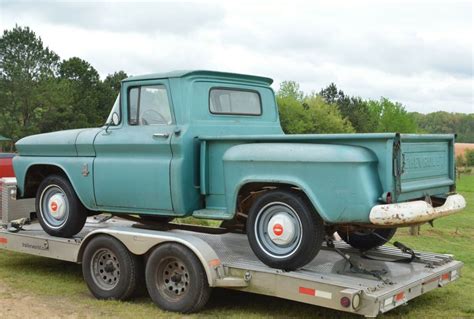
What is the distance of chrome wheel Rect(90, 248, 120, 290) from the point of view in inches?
257

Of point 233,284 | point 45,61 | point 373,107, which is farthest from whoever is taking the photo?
point 373,107

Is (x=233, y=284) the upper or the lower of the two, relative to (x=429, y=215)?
lower

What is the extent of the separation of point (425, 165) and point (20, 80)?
1950 inches

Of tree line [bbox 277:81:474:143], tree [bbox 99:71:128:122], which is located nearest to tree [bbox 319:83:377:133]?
tree line [bbox 277:81:474:143]

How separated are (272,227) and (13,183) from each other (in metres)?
4.49

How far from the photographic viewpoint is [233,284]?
5730mm

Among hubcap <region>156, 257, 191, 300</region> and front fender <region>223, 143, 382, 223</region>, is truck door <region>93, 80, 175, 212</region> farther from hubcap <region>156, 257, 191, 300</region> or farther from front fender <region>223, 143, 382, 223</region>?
front fender <region>223, 143, 382, 223</region>

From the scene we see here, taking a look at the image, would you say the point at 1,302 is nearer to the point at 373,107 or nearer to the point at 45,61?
the point at 45,61

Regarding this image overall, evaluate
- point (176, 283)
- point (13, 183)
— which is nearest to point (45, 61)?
point (13, 183)

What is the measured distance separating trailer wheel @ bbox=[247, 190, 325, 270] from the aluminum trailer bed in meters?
0.13

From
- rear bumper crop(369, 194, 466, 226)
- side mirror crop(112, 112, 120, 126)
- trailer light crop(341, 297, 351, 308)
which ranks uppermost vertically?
side mirror crop(112, 112, 120, 126)

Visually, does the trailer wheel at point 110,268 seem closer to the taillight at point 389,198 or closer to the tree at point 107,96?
the taillight at point 389,198

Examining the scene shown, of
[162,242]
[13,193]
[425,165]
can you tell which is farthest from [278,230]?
[13,193]

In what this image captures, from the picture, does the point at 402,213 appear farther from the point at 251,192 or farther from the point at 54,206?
the point at 54,206
